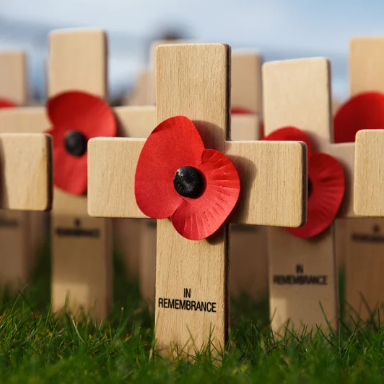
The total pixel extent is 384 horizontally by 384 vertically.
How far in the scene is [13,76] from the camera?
1.70 m

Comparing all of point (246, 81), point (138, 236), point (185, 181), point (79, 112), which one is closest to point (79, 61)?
point (79, 112)

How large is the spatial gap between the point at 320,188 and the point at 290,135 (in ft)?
0.34

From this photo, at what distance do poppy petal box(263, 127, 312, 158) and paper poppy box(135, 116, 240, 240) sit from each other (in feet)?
0.70

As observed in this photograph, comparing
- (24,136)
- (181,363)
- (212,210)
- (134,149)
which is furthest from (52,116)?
(181,363)

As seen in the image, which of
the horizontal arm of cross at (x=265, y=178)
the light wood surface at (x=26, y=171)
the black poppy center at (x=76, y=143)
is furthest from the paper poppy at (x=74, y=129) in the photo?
the horizontal arm of cross at (x=265, y=178)

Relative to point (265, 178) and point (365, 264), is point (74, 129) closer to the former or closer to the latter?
point (265, 178)

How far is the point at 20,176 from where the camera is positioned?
1.22 m

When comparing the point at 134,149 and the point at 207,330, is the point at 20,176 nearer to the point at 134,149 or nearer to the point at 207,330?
the point at 134,149

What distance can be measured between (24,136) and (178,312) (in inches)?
16.3

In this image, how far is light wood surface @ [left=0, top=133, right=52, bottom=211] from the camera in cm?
120

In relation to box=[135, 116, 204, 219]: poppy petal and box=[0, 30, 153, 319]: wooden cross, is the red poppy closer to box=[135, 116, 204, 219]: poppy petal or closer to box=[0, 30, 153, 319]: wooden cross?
box=[0, 30, 153, 319]: wooden cross

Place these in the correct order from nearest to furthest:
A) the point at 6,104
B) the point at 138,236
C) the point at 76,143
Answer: the point at 76,143, the point at 6,104, the point at 138,236

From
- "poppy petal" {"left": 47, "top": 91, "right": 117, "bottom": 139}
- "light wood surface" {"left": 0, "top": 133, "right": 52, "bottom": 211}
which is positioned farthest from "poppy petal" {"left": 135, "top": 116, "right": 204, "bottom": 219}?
"poppy petal" {"left": 47, "top": 91, "right": 117, "bottom": 139}

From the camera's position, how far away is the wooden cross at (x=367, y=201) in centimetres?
101
